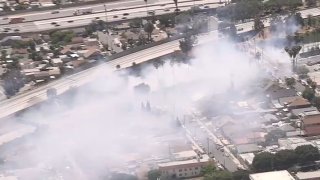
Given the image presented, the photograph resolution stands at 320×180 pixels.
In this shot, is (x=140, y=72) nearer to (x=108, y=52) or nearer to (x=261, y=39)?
(x=108, y=52)

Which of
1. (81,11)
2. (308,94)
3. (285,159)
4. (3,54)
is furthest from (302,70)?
(81,11)

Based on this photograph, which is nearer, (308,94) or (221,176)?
(221,176)

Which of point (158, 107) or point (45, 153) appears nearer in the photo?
point (45, 153)

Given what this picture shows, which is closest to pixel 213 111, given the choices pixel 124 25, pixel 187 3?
pixel 124 25

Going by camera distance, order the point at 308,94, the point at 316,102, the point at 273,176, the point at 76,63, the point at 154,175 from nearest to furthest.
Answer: the point at 273,176 → the point at 154,175 → the point at 316,102 → the point at 308,94 → the point at 76,63

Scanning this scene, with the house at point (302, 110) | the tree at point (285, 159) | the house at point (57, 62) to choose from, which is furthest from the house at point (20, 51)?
the tree at point (285, 159)

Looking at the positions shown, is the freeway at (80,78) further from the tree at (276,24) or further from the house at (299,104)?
the house at (299,104)

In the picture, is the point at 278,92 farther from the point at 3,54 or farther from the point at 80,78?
the point at 3,54
